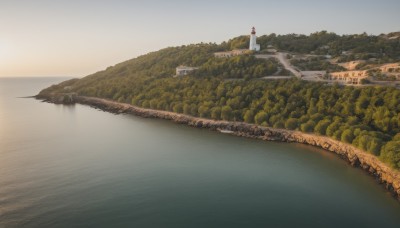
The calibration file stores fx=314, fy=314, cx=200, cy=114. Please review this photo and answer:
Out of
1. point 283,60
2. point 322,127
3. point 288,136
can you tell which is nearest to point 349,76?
point 283,60

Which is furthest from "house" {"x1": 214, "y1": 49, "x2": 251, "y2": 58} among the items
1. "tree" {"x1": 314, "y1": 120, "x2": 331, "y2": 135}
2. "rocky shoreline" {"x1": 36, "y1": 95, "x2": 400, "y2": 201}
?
"tree" {"x1": 314, "y1": 120, "x2": 331, "y2": 135}

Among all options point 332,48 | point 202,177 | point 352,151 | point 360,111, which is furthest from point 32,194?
point 332,48

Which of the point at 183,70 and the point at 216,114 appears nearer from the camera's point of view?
the point at 216,114

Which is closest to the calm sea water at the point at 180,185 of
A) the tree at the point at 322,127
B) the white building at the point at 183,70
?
the tree at the point at 322,127

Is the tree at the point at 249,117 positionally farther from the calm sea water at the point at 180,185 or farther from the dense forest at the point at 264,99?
the calm sea water at the point at 180,185

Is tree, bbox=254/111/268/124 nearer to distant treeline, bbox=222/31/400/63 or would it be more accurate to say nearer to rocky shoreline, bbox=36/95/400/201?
rocky shoreline, bbox=36/95/400/201

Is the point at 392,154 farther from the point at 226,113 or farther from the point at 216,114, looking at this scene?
the point at 216,114
